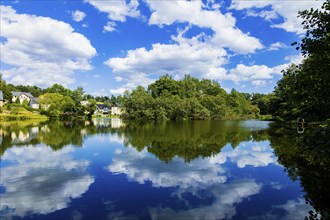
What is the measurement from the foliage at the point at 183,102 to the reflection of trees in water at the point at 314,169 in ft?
203

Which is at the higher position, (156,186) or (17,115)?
(17,115)

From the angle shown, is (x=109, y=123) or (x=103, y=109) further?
(x=103, y=109)

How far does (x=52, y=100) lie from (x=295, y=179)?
79441 millimetres

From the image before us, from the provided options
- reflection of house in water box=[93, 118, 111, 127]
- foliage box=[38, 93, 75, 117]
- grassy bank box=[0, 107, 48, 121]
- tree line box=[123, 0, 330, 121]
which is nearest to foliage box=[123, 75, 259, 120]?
tree line box=[123, 0, 330, 121]

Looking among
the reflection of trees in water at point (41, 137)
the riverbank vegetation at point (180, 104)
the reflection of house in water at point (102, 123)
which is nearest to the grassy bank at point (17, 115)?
the riverbank vegetation at point (180, 104)

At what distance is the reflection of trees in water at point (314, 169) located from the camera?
871cm

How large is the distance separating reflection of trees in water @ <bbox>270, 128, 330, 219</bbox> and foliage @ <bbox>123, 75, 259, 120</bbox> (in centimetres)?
6187

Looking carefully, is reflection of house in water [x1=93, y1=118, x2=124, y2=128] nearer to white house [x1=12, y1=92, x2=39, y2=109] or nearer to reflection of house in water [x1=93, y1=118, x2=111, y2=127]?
reflection of house in water [x1=93, y1=118, x2=111, y2=127]

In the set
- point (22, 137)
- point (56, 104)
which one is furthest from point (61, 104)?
point (22, 137)

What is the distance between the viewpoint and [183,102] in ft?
273

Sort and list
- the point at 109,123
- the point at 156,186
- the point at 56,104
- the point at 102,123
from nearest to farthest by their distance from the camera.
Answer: the point at 156,186 < the point at 102,123 < the point at 109,123 < the point at 56,104

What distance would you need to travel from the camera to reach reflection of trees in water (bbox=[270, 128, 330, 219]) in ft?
28.6

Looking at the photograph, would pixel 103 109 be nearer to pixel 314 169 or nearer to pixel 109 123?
pixel 109 123

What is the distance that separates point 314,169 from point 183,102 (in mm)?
70541
